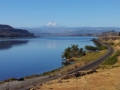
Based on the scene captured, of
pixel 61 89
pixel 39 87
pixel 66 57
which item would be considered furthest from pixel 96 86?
pixel 66 57

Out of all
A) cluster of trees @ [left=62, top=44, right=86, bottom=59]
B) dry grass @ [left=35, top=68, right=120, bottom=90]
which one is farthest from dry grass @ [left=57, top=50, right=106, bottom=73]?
dry grass @ [left=35, top=68, right=120, bottom=90]

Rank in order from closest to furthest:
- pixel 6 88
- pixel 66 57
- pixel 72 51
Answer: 1. pixel 6 88
2. pixel 66 57
3. pixel 72 51

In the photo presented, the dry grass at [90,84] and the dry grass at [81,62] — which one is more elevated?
the dry grass at [90,84]

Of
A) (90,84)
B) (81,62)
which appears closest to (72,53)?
(81,62)

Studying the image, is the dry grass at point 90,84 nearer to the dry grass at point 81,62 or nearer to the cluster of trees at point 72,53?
the dry grass at point 81,62

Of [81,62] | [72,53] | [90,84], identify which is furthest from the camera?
[72,53]

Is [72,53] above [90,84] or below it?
below

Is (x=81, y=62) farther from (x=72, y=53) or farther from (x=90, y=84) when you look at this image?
(x=90, y=84)

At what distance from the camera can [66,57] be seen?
79.6 metres

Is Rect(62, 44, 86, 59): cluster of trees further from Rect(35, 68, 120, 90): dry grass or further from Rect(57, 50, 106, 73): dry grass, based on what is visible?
Rect(35, 68, 120, 90): dry grass

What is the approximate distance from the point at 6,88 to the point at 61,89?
20.0ft

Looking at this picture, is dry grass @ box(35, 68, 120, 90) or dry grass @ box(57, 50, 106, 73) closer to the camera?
dry grass @ box(35, 68, 120, 90)

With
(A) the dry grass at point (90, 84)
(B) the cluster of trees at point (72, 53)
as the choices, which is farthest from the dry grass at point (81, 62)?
(A) the dry grass at point (90, 84)

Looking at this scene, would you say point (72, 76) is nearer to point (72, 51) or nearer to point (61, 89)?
point (61, 89)
